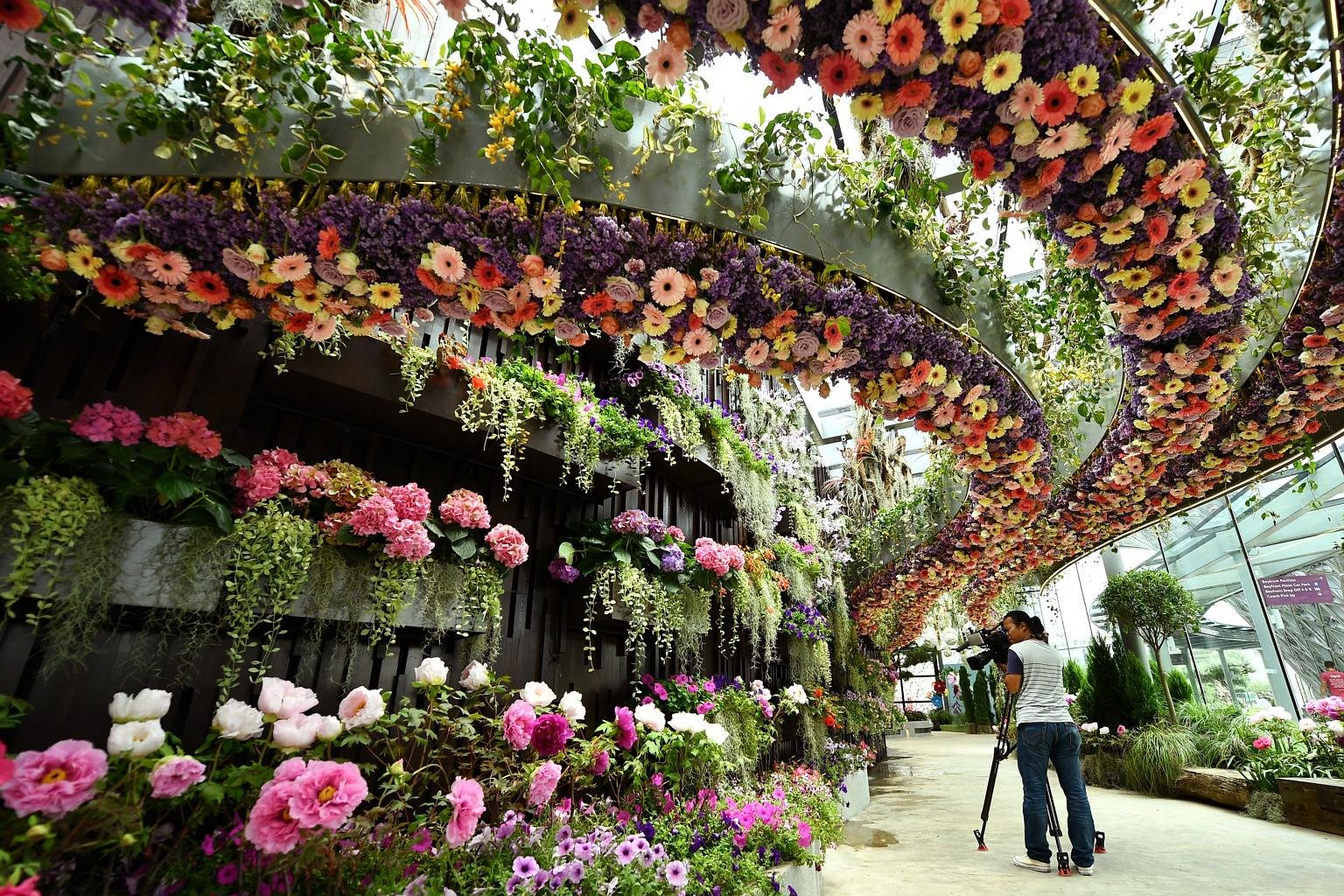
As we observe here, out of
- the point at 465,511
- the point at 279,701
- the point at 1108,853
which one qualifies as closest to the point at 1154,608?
the point at 1108,853

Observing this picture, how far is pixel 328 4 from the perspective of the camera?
1.63 metres

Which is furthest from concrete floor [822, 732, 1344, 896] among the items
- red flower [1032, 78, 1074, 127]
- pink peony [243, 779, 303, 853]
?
red flower [1032, 78, 1074, 127]

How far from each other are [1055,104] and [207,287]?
2.61 m

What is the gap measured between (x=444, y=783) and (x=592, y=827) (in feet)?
2.36

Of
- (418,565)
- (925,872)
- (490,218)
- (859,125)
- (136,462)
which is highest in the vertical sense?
(859,125)

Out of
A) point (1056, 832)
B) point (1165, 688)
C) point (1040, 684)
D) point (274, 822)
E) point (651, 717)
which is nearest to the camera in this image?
point (274, 822)

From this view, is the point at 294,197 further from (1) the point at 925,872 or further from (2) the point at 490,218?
(1) the point at 925,872

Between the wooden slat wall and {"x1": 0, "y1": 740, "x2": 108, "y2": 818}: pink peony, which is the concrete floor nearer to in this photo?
the wooden slat wall

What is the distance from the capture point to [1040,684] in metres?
3.69

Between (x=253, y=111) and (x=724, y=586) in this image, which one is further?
(x=724, y=586)

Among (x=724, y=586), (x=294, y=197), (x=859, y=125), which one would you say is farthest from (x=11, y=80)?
(x=724, y=586)

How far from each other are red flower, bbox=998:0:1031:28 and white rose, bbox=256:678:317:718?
2.61 meters

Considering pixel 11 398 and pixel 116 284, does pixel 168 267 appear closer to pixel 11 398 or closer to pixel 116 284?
pixel 116 284

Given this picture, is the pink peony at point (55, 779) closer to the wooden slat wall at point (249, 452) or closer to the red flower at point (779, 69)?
the wooden slat wall at point (249, 452)
